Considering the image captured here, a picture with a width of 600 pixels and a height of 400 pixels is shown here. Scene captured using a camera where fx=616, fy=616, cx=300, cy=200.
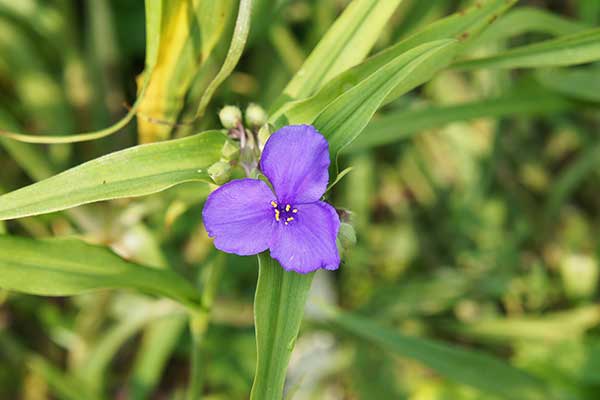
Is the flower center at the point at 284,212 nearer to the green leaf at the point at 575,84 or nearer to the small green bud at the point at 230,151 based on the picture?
the small green bud at the point at 230,151

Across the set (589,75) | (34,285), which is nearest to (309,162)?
(34,285)

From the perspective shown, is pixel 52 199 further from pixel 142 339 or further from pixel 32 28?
pixel 142 339

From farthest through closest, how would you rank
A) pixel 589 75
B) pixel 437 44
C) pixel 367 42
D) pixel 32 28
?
1. pixel 32 28
2. pixel 589 75
3. pixel 367 42
4. pixel 437 44

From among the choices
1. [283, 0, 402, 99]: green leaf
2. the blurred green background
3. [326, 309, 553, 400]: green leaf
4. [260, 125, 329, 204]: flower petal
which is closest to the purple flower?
[260, 125, 329, 204]: flower petal

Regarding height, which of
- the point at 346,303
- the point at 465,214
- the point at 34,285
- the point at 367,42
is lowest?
the point at 34,285

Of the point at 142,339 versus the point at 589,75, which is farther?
the point at 142,339

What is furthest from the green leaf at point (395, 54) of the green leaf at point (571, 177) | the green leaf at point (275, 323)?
the green leaf at point (571, 177)

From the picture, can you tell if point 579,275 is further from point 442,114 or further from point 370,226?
point 442,114
